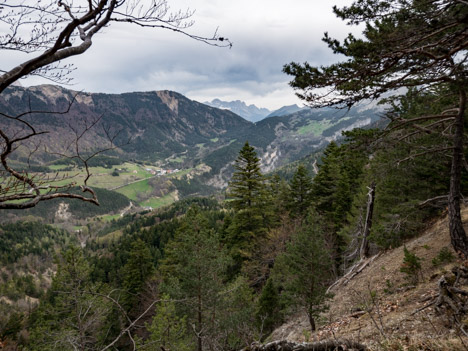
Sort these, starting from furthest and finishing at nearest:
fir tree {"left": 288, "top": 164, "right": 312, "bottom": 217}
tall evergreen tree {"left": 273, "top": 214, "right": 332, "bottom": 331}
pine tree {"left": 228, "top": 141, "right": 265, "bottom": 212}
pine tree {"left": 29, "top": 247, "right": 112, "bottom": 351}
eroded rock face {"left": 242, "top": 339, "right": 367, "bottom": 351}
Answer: fir tree {"left": 288, "top": 164, "right": 312, "bottom": 217}
pine tree {"left": 228, "top": 141, "right": 265, "bottom": 212}
tall evergreen tree {"left": 273, "top": 214, "right": 332, "bottom": 331}
pine tree {"left": 29, "top": 247, "right": 112, "bottom": 351}
eroded rock face {"left": 242, "top": 339, "right": 367, "bottom": 351}

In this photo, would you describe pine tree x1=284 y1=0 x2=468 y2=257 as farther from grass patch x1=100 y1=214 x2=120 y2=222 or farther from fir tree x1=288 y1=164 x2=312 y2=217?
grass patch x1=100 y1=214 x2=120 y2=222

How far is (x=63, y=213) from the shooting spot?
581ft

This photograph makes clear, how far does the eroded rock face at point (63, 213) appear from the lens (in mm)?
171863

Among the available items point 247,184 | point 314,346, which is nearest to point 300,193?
point 247,184

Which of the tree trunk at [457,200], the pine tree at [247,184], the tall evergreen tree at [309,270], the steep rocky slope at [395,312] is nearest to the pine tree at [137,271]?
the pine tree at [247,184]

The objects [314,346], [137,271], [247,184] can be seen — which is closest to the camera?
[314,346]

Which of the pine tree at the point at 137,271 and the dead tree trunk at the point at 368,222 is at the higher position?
the dead tree trunk at the point at 368,222

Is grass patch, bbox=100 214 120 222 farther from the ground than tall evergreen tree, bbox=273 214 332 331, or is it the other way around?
tall evergreen tree, bbox=273 214 332 331

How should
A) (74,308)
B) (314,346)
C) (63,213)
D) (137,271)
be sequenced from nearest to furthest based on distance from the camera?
(314,346), (74,308), (137,271), (63,213)

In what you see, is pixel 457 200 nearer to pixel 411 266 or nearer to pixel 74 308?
pixel 411 266

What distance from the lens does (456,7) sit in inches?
239

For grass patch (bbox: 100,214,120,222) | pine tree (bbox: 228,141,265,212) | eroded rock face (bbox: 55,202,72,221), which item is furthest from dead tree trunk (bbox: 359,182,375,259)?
eroded rock face (bbox: 55,202,72,221)

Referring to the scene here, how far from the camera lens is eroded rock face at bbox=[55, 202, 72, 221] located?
17186 centimetres

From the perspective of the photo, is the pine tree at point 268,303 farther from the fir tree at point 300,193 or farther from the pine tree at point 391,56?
the pine tree at point 391,56
